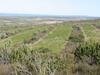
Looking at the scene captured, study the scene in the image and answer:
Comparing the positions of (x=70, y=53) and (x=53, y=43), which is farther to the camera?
(x=53, y=43)

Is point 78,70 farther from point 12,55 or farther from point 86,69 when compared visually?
point 12,55

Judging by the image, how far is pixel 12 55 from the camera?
11547mm

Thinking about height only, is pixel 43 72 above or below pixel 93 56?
above

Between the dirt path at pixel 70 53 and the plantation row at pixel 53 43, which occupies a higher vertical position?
the dirt path at pixel 70 53

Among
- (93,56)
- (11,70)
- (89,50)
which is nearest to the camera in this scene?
(11,70)

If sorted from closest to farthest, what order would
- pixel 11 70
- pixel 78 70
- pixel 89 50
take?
pixel 11 70 → pixel 78 70 → pixel 89 50

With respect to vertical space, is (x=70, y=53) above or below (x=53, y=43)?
above

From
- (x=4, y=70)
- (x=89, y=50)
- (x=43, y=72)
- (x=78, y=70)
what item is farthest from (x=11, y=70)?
(x=89, y=50)

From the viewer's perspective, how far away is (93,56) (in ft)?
44.2

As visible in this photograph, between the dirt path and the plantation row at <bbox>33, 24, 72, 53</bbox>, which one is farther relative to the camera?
the plantation row at <bbox>33, 24, 72, 53</bbox>

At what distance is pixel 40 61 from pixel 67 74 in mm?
845

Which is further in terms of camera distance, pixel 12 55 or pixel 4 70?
pixel 12 55

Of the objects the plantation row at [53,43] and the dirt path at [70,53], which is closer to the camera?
the dirt path at [70,53]

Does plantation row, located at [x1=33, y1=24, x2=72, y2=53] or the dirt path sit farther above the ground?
the dirt path
